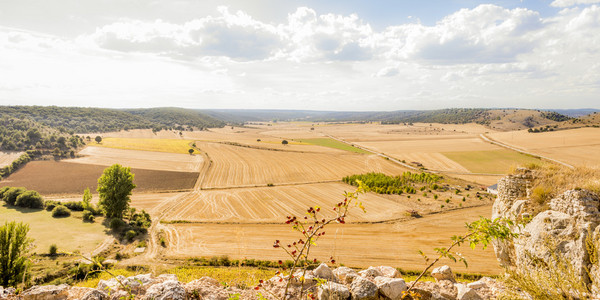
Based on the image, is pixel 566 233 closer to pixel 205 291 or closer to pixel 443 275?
pixel 443 275

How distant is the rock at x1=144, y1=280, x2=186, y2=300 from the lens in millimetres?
6532

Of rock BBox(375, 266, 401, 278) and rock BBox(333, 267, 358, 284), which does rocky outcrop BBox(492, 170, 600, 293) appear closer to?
rock BBox(375, 266, 401, 278)

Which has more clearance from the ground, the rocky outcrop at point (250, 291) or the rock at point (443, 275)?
the rocky outcrop at point (250, 291)

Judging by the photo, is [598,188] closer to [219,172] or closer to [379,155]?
[219,172]

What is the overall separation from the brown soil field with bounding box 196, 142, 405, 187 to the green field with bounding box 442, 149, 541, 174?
20.7m

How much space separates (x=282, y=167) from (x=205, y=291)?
60.5m

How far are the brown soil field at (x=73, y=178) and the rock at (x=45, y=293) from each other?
45.3m

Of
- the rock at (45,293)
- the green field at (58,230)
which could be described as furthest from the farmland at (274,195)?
the rock at (45,293)

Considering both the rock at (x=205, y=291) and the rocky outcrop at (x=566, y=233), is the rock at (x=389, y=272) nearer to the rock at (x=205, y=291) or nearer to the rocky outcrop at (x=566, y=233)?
the rocky outcrop at (x=566, y=233)

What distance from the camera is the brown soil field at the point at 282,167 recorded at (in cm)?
5755

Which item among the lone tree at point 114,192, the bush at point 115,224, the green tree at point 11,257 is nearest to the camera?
the green tree at point 11,257

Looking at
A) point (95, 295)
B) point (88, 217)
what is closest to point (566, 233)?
point (95, 295)

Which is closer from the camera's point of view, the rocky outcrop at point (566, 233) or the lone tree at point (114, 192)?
the rocky outcrop at point (566, 233)

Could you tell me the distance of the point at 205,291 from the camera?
724 centimetres
